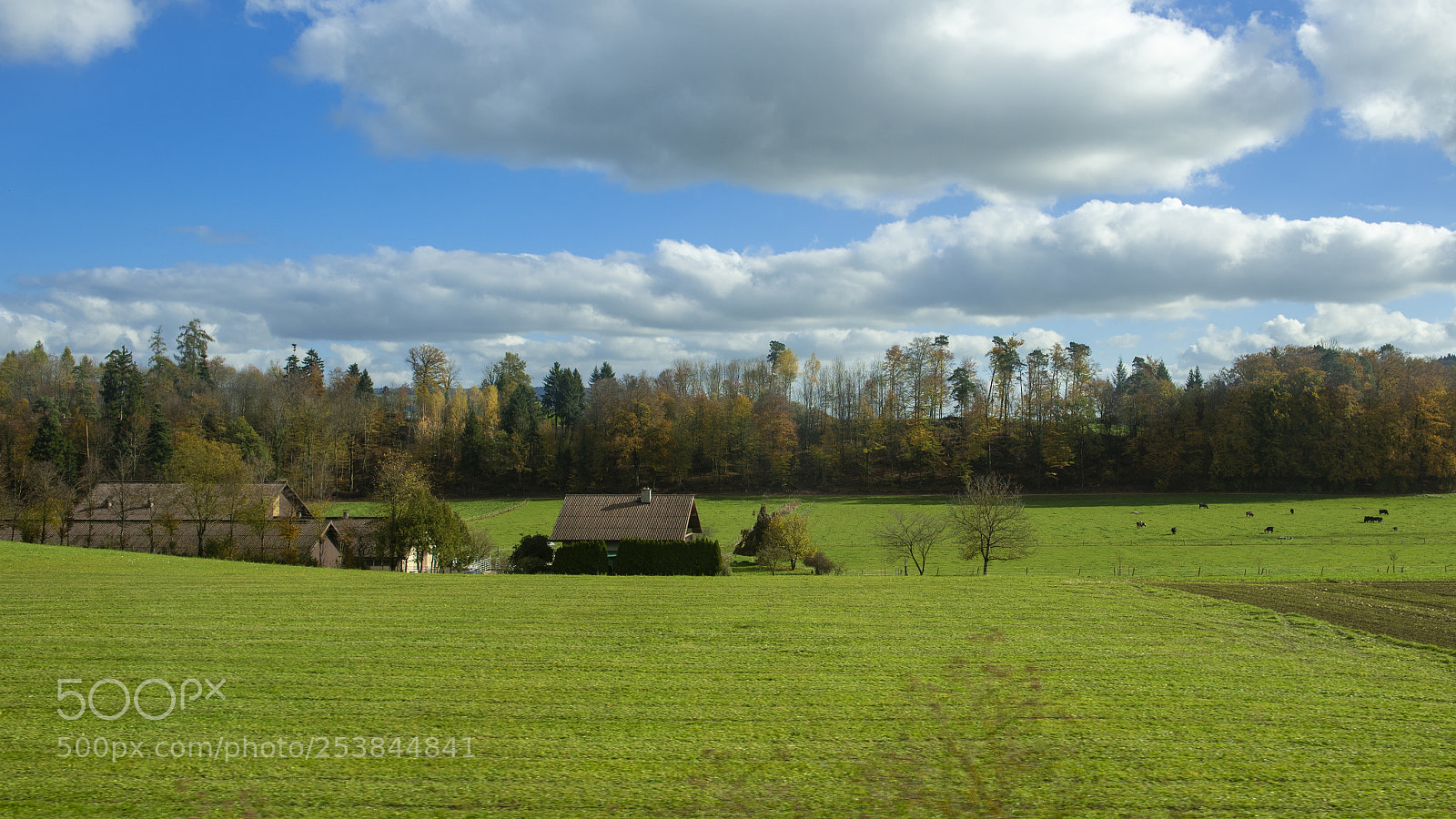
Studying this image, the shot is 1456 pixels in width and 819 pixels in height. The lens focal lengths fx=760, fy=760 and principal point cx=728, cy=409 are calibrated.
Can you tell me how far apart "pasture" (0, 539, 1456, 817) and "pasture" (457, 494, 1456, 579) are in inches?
854

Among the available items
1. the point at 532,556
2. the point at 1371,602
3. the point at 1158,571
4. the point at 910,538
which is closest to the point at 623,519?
the point at 532,556

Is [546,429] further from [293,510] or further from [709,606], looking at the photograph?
[709,606]

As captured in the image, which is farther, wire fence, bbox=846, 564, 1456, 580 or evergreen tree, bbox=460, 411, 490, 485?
evergreen tree, bbox=460, 411, 490, 485

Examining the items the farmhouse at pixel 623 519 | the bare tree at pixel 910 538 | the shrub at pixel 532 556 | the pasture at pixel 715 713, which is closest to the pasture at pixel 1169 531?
the bare tree at pixel 910 538

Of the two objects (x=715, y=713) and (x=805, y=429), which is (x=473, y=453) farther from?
(x=715, y=713)

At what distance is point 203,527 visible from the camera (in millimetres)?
40875

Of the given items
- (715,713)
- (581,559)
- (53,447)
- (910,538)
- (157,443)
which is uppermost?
(157,443)

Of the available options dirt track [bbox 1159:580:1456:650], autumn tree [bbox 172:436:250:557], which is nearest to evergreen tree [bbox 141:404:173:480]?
autumn tree [bbox 172:436:250:557]

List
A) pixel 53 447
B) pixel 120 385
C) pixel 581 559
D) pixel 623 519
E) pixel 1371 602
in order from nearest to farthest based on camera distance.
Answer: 1. pixel 1371 602
2. pixel 581 559
3. pixel 623 519
4. pixel 53 447
5. pixel 120 385

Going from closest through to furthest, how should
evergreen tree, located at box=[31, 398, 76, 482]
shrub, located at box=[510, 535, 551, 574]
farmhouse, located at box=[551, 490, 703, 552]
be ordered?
1. shrub, located at box=[510, 535, 551, 574]
2. farmhouse, located at box=[551, 490, 703, 552]
3. evergreen tree, located at box=[31, 398, 76, 482]

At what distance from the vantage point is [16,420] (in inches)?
2913

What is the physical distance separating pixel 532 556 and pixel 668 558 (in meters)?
8.07

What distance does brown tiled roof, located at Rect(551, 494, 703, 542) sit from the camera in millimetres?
40781

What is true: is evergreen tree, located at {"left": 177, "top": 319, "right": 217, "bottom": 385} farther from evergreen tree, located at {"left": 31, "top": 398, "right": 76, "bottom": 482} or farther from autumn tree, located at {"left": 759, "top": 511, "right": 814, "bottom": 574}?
autumn tree, located at {"left": 759, "top": 511, "right": 814, "bottom": 574}
